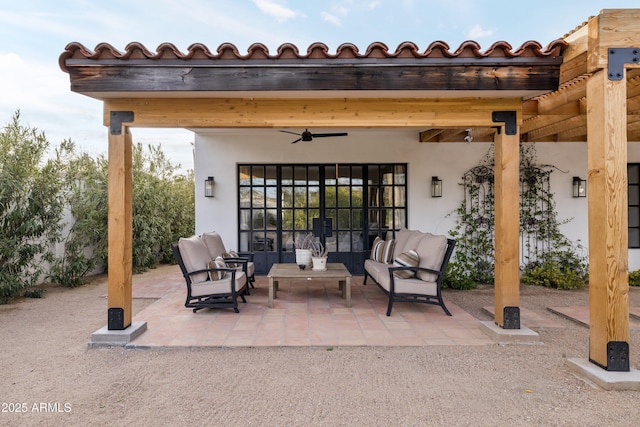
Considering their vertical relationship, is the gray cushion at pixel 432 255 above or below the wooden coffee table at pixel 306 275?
above

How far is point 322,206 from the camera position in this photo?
22.0ft

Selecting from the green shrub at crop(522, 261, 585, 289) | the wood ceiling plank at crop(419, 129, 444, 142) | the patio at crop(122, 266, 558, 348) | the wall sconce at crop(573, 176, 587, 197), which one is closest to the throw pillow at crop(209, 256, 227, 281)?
the patio at crop(122, 266, 558, 348)

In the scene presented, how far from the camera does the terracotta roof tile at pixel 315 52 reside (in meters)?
2.99

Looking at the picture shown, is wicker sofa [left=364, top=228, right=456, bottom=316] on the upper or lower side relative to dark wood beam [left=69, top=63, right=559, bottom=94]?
lower

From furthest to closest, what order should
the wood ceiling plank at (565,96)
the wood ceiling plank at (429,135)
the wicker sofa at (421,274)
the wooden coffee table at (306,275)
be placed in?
the wood ceiling plank at (429,135) → the wooden coffee table at (306,275) → the wicker sofa at (421,274) → the wood ceiling plank at (565,96)

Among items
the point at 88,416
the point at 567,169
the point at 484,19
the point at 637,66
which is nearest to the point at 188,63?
the point at 88,416

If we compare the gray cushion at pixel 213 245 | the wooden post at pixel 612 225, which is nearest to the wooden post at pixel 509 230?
the wooden post at pixel 612 225

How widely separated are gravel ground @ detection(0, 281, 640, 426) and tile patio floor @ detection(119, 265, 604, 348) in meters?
0.18

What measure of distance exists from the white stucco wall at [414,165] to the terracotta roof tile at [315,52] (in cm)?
346

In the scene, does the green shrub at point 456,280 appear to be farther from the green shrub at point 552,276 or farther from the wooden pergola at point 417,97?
the wooden pergola at point 417,97

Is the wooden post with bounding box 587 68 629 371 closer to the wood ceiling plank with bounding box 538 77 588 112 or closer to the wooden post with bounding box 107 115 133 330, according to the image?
the wood ceiling plank with bounding box 538 77 588 112

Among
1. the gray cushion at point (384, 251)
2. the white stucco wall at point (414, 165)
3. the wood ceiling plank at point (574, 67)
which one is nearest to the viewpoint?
the wood ceiling plank at point (574, 67)

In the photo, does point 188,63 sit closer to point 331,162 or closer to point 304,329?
point 304,329

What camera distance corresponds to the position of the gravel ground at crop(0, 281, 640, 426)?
216 cm
